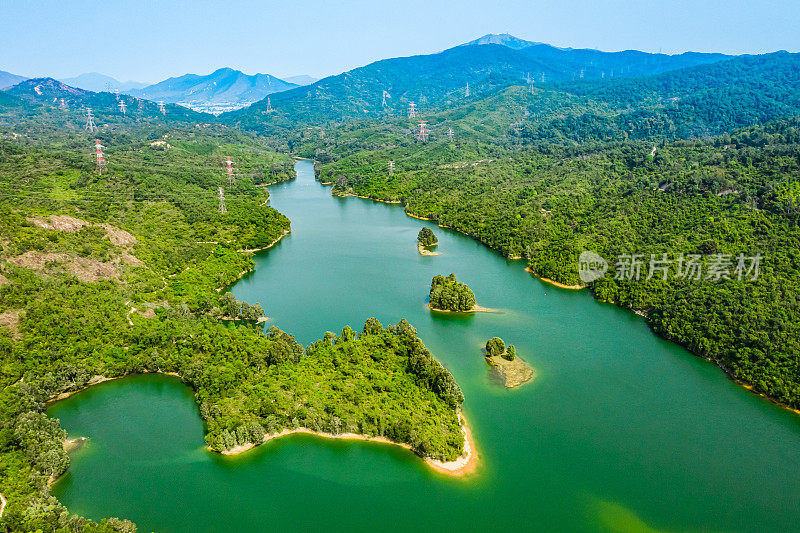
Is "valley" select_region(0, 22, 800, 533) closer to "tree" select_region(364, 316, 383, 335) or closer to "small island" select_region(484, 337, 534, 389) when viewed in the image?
"small island" select_region(484, 337, 534, 389)

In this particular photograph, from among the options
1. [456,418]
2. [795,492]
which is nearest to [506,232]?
[456,418]

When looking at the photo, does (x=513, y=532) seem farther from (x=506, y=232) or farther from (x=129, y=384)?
(x=506, y=232)

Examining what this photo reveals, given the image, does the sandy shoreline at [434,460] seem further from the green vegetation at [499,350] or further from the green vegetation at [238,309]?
the green vegetation at [238,309]

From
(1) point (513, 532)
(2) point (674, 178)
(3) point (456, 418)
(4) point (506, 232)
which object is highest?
(2) point (674, 178)

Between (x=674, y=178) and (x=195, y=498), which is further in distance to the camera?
(x=674, y=178)

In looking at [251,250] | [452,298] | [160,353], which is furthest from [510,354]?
[251,250]

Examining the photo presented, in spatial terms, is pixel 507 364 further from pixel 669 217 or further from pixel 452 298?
pixel 669 217

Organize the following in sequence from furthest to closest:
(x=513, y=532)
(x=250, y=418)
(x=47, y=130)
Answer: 1. (x=47, y=130)
2. (x=250, y=418)
3. (x=513, y=532)

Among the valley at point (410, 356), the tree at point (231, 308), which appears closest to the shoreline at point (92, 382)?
the valley at point (410, 356)
